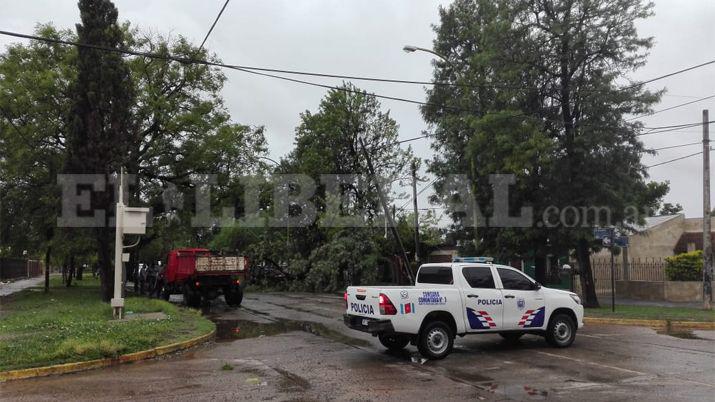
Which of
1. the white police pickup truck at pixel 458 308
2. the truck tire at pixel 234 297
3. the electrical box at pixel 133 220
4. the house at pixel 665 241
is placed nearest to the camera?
the white police pickup truck at pixel 458 308

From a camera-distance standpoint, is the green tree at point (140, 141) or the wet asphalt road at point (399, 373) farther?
the green tree at point (140, 141)

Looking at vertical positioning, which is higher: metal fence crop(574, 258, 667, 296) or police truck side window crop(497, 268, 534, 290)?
police truck side window crop(497, 268, 534, 290)

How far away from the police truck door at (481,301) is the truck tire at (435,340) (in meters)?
0.55

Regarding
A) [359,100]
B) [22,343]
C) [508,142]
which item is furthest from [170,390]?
[359,100]

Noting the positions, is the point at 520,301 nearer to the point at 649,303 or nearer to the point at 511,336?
the point at 511,336

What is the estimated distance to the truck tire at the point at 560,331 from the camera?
1187cm

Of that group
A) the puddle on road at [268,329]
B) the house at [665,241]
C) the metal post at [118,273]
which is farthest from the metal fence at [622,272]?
the metal post at [118,273]

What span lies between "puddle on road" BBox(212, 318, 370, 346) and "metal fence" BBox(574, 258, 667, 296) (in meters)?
16.8

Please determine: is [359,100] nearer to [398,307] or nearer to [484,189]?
[484,189]

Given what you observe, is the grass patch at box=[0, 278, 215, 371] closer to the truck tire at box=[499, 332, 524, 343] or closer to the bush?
the truck tire at box=[499, 332, 524, 343]

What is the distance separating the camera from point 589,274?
21641 mm

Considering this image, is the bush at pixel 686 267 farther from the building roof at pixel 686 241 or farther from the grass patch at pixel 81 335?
the grass patch at pixel 81 335

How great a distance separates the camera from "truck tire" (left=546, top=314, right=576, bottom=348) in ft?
38.9

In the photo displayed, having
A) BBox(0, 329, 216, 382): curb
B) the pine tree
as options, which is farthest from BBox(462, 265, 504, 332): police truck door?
the pine tree
